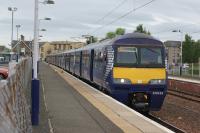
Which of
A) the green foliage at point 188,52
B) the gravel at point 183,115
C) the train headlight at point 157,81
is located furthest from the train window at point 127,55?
the green foliage at point 188,52

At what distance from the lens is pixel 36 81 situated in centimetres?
1309

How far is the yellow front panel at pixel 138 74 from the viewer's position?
816 inches

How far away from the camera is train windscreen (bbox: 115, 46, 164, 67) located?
21078mm

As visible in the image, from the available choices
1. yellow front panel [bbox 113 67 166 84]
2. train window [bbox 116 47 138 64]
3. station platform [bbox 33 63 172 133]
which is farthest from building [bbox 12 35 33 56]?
station platform [bbox 33 63 172 133]

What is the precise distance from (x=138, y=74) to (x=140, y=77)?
6.0 inches

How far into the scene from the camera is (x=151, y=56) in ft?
69.9

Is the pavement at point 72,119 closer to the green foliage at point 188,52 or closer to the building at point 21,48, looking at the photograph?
the building at point 21,48

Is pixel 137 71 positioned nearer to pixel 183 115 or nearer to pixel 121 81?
pixel 121 81

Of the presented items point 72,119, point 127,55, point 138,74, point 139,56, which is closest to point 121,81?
point 138,74

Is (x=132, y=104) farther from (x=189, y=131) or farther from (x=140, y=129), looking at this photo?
(x=140, y=129)

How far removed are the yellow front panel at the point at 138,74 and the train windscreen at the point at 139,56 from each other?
0.23 metres

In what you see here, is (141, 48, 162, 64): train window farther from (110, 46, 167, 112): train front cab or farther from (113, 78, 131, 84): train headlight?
(113, 78, 131, 84): train headlight

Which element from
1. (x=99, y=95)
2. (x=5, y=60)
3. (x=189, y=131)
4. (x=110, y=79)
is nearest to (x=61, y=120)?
(x=189, y=131)

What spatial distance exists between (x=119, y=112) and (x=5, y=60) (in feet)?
104
